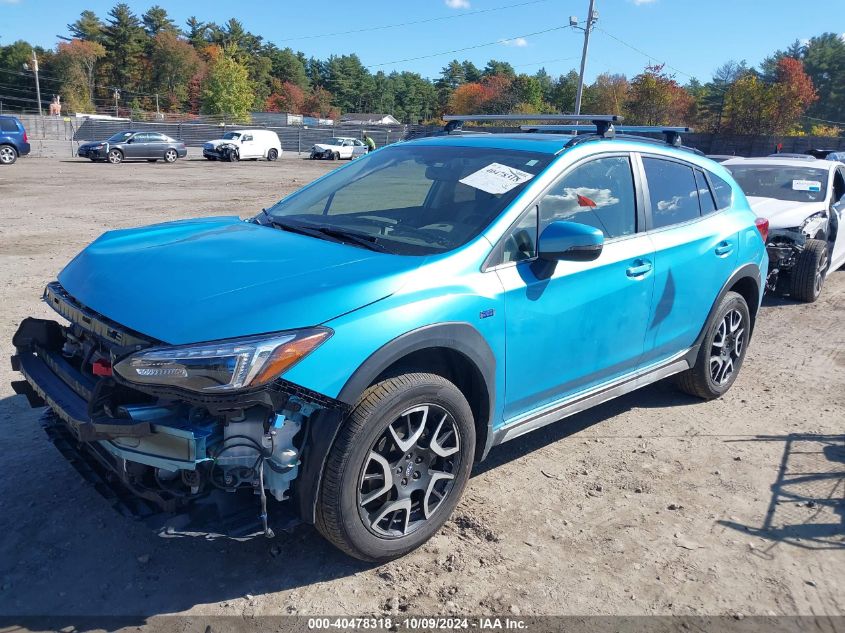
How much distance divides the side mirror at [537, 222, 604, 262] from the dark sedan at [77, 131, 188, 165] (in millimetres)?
33731

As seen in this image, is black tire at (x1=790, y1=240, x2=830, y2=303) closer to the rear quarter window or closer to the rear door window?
the rear quarter window

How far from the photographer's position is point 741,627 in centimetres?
276

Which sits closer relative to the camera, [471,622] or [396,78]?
[471,622]

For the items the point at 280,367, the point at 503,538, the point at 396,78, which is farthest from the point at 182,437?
the point at 396,78

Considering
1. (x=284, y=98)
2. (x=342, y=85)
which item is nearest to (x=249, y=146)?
(x=284, y=98)

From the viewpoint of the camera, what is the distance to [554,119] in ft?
15.1

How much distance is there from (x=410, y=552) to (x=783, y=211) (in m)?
7.32

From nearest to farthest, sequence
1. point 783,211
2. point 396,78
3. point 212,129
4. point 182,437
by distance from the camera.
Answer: point 182,437, point 783,211, point 212,129, point 396,78

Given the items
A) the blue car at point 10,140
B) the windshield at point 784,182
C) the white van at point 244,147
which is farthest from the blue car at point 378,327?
the white van at point 244,147

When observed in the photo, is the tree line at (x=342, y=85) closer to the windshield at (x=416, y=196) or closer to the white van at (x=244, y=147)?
the white van at (x=244, y=147)

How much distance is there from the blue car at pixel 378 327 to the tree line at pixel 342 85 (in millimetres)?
56202

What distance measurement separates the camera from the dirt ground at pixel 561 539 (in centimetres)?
284

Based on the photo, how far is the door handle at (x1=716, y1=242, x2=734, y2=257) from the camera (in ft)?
15.3

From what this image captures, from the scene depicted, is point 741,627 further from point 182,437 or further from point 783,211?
point 783,211
